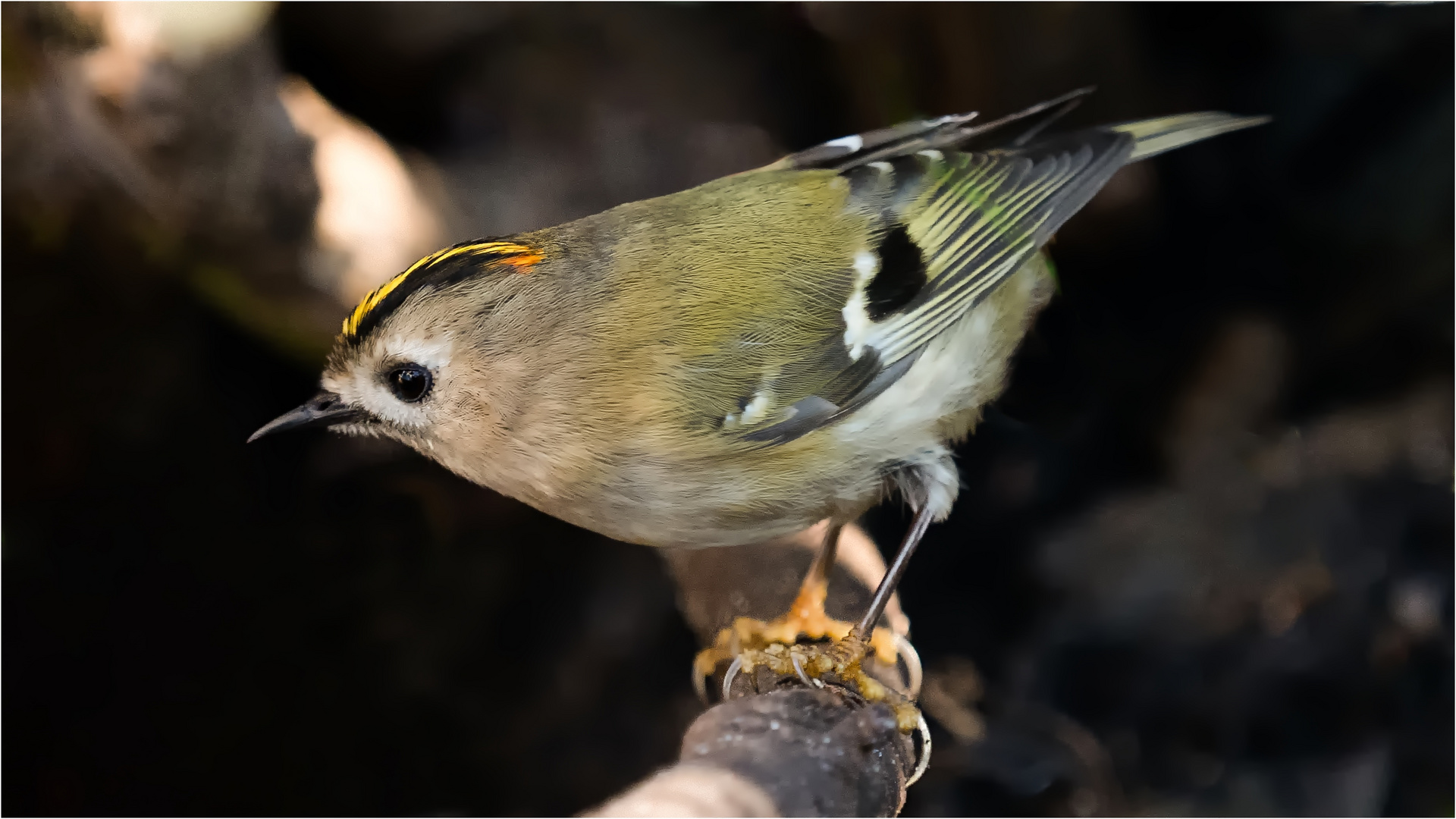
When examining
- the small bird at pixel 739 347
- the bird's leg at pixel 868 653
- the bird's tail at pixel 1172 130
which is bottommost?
the bird's leg at pixel 868 653

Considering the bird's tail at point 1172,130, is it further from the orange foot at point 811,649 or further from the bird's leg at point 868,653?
the orange foot at point 811,649

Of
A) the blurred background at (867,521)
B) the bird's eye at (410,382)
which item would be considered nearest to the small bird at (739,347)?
the bird's eye at (410,382)

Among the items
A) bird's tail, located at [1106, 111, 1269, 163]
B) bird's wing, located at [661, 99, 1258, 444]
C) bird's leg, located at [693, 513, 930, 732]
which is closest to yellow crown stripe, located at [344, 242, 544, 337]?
bird's wing, located at [661, 99, 1258, 444]

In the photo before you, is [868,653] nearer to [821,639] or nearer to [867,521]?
[821,639]

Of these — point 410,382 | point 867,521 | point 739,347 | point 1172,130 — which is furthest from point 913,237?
point 867,521

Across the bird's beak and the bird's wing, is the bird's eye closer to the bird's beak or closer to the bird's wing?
the bird's beak
